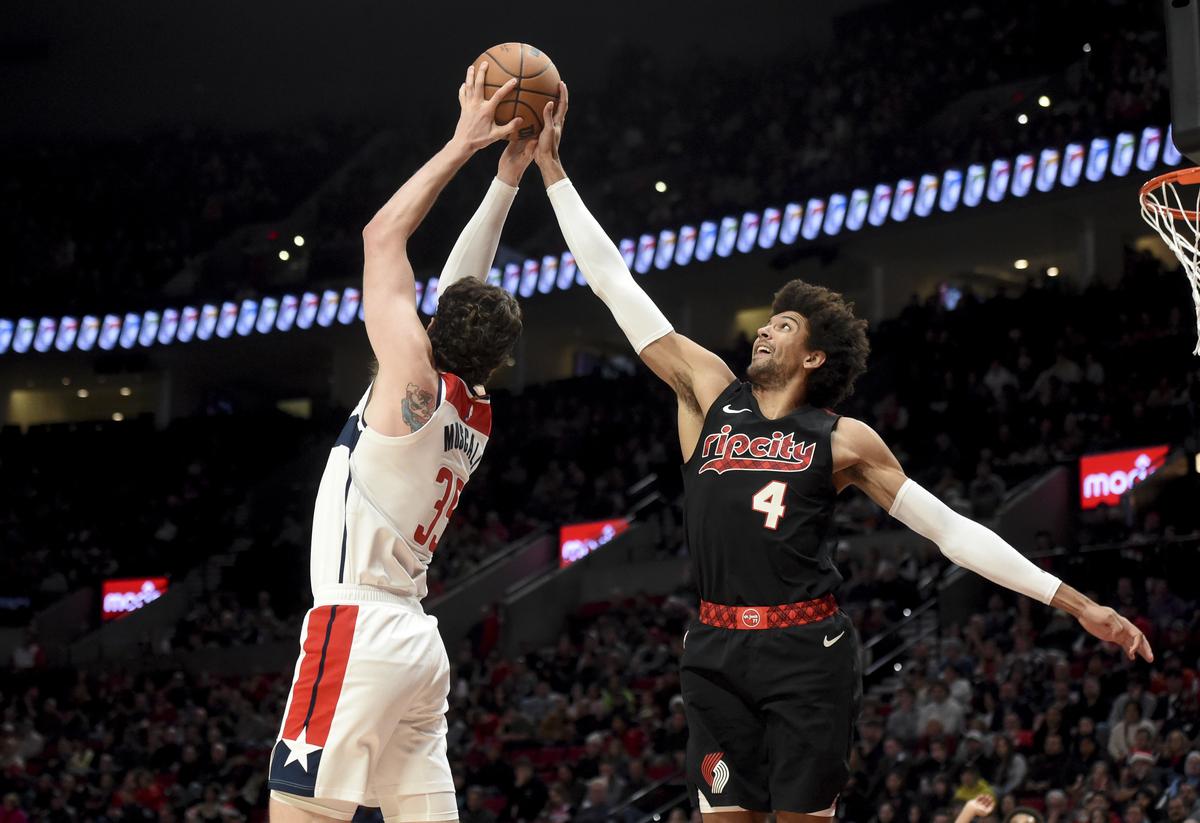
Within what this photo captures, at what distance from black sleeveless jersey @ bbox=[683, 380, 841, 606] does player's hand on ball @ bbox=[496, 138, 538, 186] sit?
1146 millimetres

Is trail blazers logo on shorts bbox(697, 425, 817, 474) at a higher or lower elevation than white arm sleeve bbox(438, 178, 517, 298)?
lower

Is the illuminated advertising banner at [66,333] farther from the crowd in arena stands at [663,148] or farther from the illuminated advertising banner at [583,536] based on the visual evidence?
the illuminated advertising banner at [583,536]

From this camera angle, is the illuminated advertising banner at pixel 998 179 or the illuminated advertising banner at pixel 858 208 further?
the illuminated advertising banner at pixel 858 208

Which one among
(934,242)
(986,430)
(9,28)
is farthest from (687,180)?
(9,28)

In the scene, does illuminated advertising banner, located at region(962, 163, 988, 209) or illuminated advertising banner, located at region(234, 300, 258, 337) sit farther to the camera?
illuminated advertising banner, located at region(234, 300, 258, 337)

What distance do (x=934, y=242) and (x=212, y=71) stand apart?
51.9 feet

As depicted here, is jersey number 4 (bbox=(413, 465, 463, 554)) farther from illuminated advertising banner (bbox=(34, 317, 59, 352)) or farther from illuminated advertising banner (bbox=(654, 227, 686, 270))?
illuminated advertising banner (bbox=(34, 317, 59, 352))

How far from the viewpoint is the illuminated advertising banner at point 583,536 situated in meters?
22.5

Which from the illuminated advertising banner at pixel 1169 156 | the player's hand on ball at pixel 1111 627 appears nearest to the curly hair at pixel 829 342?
the player's hand on ball at pixel 1111 627

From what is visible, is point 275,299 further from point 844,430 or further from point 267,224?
point 844,430

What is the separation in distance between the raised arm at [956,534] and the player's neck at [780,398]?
19 centimetres

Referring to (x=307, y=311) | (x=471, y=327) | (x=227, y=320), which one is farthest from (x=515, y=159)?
(x=227, y=320)

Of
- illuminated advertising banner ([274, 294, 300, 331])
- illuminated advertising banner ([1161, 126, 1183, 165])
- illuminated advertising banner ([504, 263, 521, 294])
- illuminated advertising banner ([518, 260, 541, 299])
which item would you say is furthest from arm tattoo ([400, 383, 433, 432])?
illuminated advertising banner ([274, 294, 300, 331])

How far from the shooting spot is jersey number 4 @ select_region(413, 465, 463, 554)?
13.6ft
